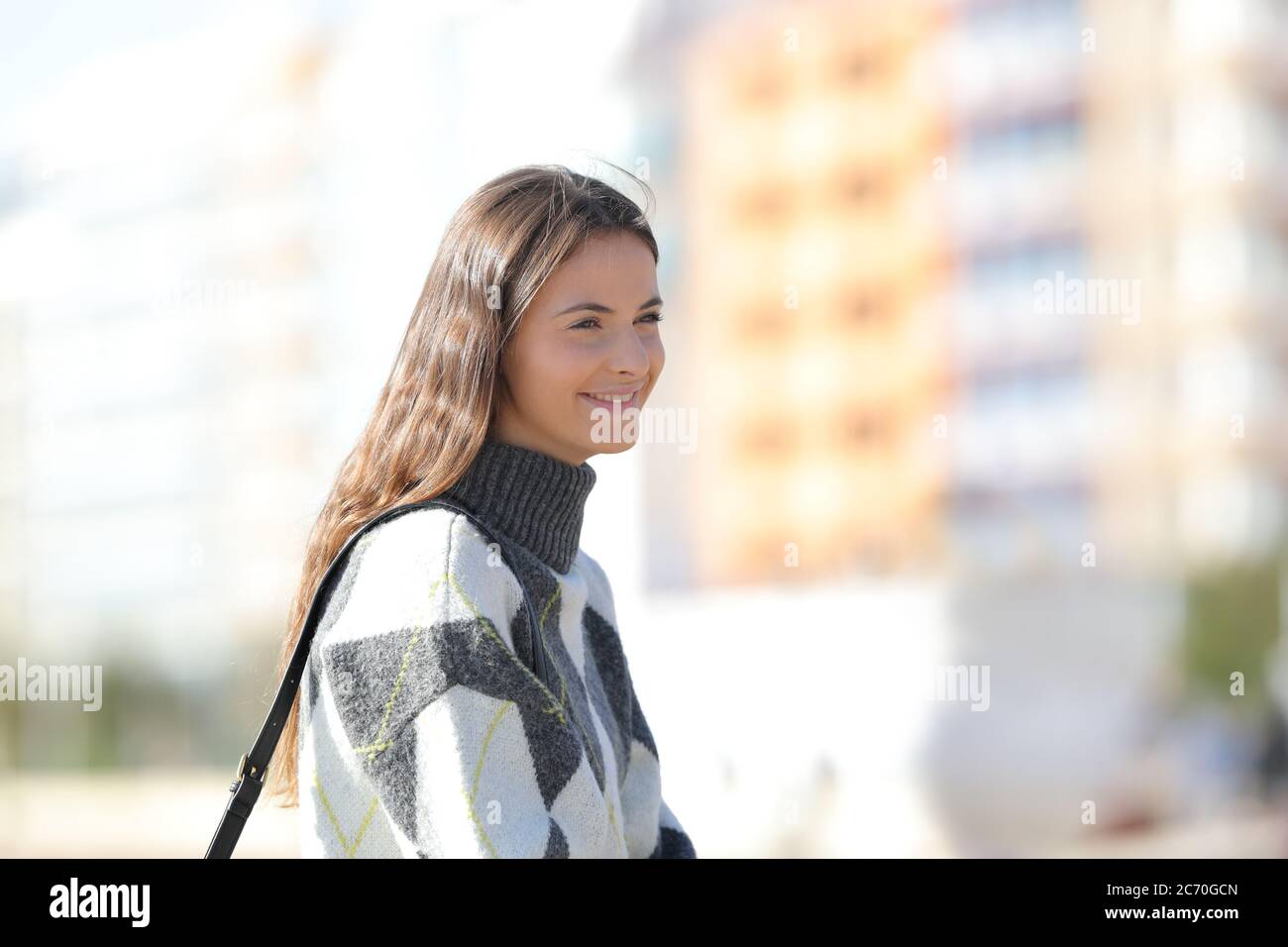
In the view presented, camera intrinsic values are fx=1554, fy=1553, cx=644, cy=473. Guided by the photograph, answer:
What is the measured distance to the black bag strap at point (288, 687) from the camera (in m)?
1.22

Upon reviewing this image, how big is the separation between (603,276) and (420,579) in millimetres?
341

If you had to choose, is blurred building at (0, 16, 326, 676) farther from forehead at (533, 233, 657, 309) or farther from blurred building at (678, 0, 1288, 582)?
forehead at (533, 233, 657, 309)

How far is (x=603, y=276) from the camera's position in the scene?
4.47 ft

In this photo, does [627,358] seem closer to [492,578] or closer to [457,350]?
[457,350]

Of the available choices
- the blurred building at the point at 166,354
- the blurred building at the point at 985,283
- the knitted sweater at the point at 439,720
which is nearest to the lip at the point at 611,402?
the knitted sweater at the point at 439,720

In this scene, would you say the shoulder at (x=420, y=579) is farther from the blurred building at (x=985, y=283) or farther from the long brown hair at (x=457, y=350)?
the blurred building at (x=985, y=283)

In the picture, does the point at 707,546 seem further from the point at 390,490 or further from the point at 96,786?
the point at 390,490

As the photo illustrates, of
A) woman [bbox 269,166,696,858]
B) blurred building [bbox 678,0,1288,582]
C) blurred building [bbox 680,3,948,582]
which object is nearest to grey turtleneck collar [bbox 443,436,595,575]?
woman [bbox 269,166,696,858]

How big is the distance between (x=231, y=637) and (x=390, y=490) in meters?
38.9

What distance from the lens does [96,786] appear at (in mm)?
32844

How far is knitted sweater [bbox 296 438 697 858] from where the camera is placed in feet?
3.75

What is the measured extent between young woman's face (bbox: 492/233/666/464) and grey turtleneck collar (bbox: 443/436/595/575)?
0.02 metres

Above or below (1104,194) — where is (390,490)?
below
